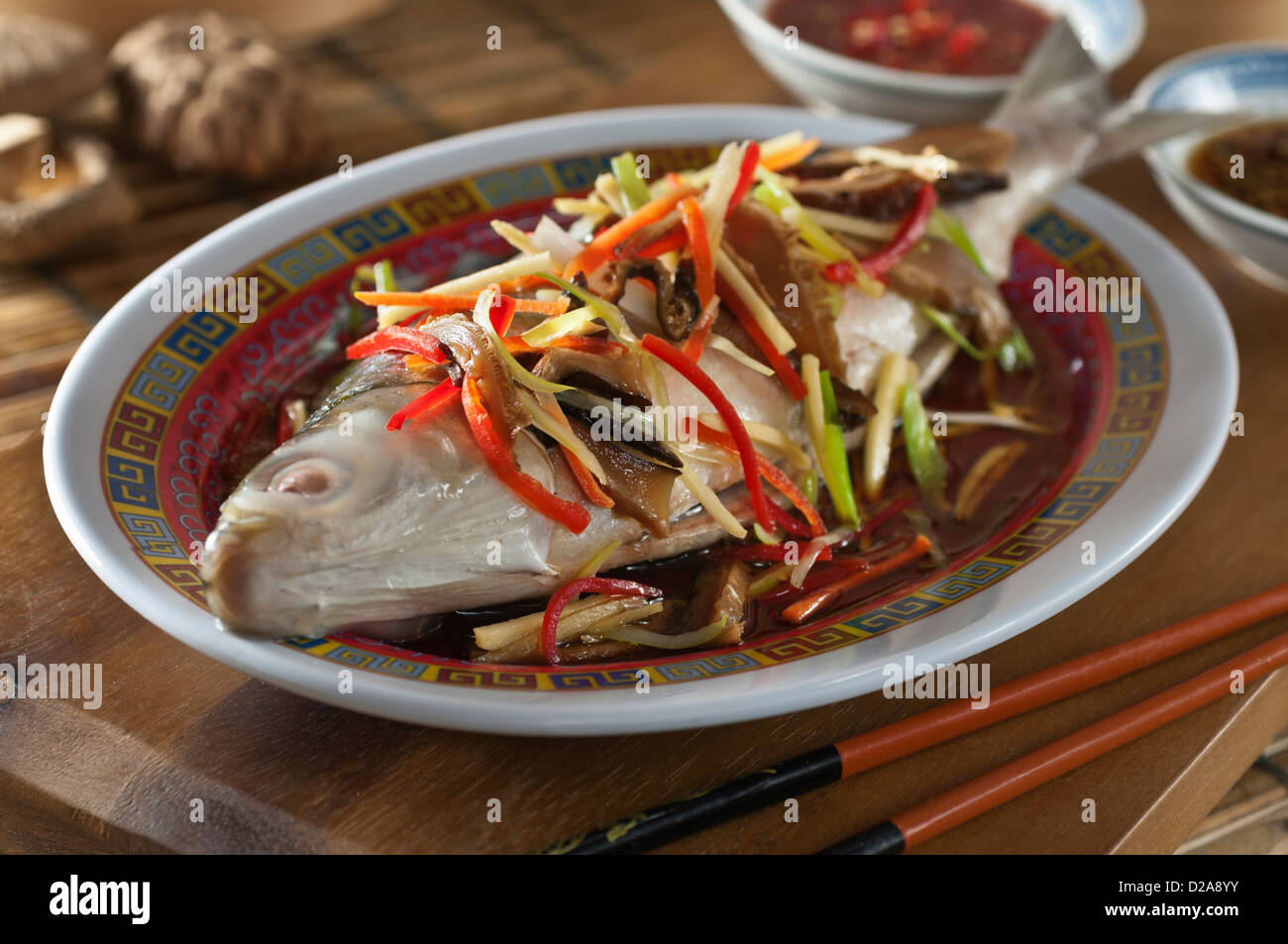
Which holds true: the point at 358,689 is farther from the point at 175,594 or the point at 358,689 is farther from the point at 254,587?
the point at 175,594

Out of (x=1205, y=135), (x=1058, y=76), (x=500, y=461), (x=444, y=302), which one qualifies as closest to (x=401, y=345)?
(x=444, y=302)

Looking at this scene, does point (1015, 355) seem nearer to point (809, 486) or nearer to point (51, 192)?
point (809, 486)

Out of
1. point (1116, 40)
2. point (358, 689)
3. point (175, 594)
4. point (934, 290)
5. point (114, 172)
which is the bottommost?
point (358, 689)

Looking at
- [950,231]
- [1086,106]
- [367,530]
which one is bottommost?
[367,530]

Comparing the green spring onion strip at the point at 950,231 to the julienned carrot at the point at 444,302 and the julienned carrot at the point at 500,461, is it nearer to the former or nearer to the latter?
the julienned carrot at the point at 444,302

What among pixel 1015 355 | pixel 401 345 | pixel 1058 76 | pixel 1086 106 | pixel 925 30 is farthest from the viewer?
pixel 925 30

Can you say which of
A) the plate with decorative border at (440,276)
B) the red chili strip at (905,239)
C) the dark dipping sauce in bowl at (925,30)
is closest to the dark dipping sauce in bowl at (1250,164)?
the plate with decorative border at (440,276)

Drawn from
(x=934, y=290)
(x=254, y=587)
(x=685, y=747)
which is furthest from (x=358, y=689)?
(x=934, y=290)
